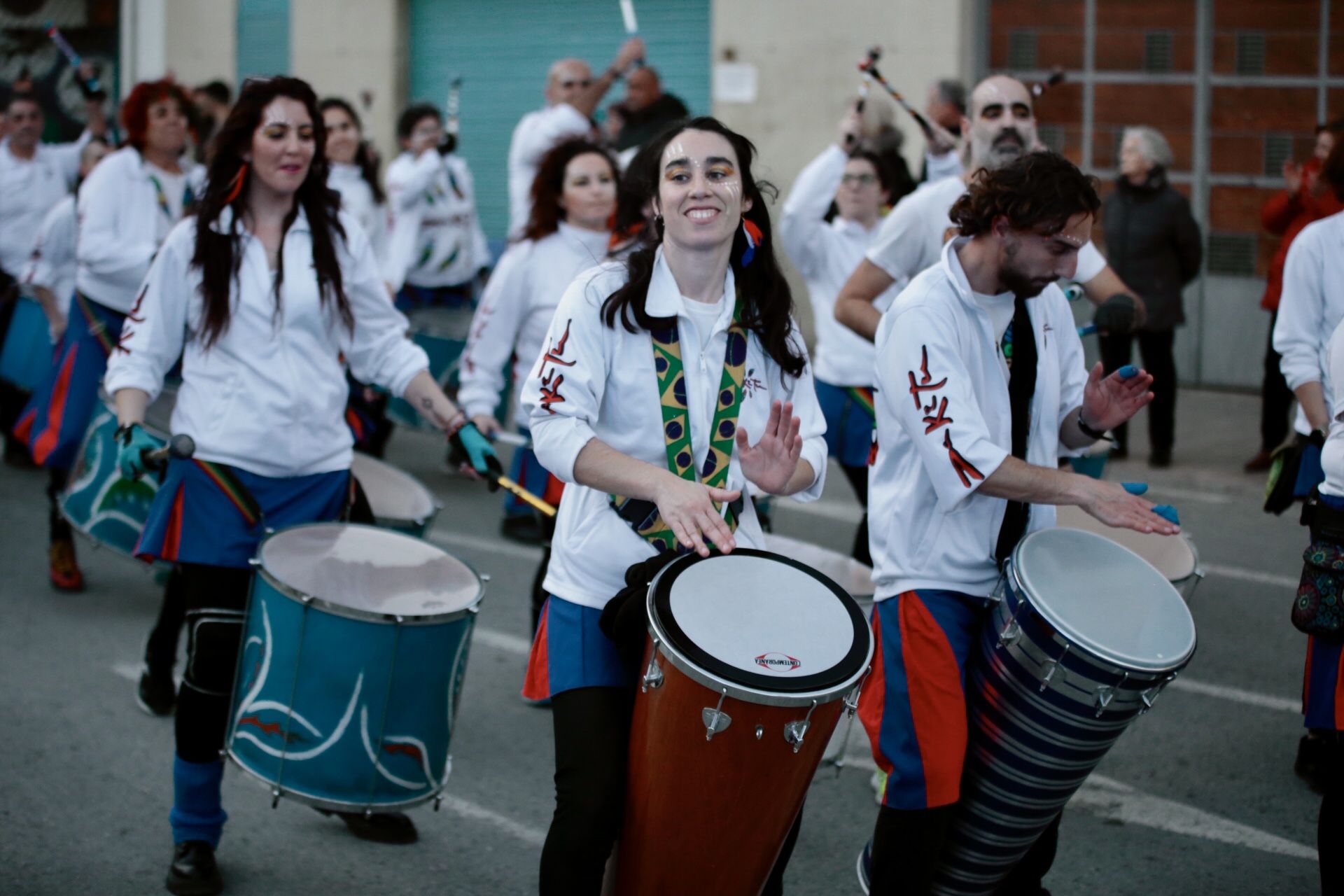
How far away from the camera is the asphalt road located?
409 cm

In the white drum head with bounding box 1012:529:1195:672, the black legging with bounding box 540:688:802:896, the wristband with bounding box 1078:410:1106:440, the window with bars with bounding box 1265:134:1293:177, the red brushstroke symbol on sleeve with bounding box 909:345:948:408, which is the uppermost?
the window with bars with bounding box 1265:134:1293:177

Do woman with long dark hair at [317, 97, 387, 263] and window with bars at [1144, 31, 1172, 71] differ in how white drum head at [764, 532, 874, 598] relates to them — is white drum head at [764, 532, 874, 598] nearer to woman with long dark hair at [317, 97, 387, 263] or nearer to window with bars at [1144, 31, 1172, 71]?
woman with long dark hair at [317, 97, 387, 263]

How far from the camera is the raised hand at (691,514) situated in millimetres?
2842

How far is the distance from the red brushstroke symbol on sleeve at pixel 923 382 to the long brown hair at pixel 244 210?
1708 millimetres

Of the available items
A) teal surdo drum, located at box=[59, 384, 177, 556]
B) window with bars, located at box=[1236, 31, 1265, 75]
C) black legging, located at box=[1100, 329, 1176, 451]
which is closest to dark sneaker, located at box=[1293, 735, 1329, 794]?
teal surdo drum, located at box=[59, 384, 177, 556]

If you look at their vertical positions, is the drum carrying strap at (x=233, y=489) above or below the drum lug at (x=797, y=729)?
above

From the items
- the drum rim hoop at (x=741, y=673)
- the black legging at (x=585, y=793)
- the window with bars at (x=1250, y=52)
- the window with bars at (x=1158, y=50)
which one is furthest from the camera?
the window with bars at (x=1158, y=50)

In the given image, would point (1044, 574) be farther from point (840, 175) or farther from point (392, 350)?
point (840, 175)

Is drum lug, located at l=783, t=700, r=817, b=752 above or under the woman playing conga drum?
under

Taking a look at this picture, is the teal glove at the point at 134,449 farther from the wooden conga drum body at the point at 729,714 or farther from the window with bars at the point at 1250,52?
the window with bars at the point at 1250,52

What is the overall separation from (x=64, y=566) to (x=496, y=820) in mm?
2997

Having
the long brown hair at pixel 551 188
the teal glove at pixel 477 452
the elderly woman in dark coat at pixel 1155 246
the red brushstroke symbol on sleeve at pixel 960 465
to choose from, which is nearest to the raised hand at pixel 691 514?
the red brushstroke symbol on sleeve at pixel 960 465

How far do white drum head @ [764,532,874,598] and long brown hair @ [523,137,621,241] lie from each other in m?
1.81

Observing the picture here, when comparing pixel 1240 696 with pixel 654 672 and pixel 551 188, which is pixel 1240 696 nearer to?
pixel 551 188
